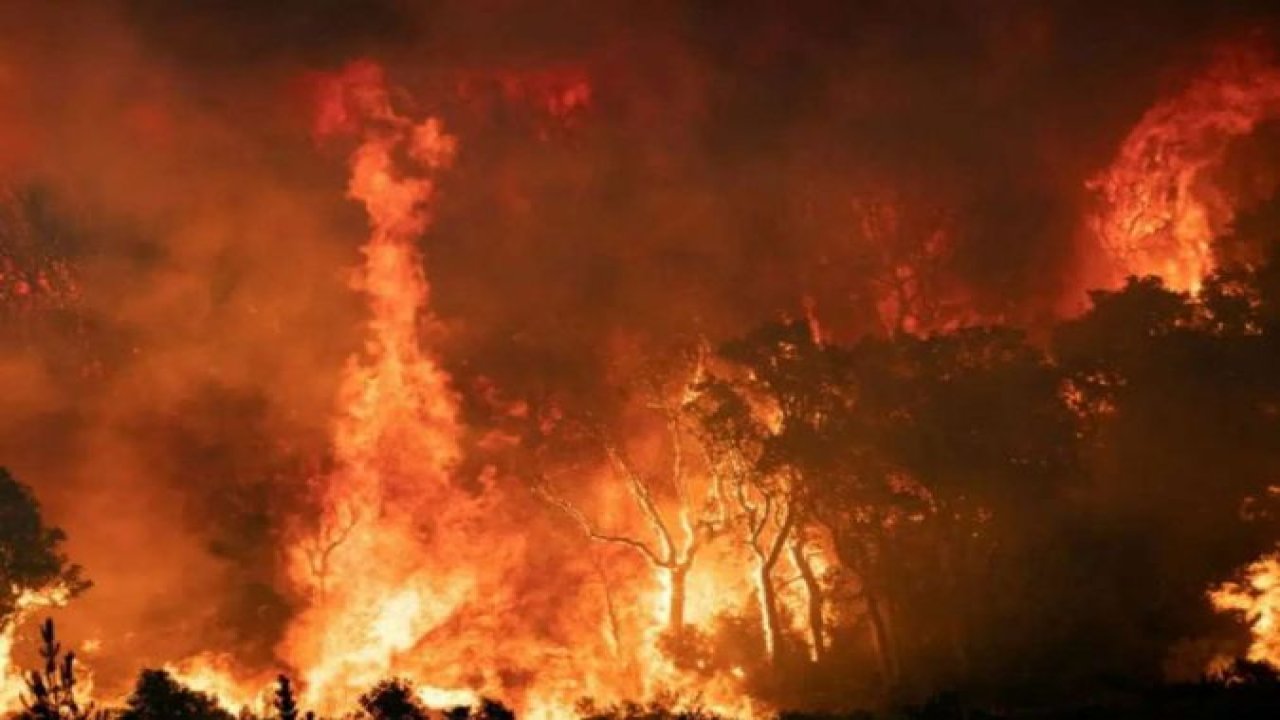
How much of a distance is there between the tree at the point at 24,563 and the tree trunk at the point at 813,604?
88.0 feet

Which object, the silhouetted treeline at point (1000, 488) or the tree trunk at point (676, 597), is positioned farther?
the tree trunk at point (676, 597)

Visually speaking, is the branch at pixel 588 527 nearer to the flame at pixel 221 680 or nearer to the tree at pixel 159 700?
the flame at pixel 221 680

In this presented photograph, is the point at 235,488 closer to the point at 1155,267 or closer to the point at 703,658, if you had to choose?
the point at 703,658

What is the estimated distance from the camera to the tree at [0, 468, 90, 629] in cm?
3553

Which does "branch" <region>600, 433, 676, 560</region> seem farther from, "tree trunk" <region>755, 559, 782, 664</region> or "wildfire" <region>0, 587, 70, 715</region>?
"wildfire" <region>0, 587, 70, 715</region>

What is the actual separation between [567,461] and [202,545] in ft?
63.0

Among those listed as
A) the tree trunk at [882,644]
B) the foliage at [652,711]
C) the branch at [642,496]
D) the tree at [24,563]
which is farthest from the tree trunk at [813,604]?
the tree at [24,563]

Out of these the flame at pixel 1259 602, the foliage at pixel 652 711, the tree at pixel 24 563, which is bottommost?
the foliage at pixel 652 711

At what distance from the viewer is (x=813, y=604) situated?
36.1 meters

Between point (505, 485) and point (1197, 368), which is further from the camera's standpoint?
point (505, 485)

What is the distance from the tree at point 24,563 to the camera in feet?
117

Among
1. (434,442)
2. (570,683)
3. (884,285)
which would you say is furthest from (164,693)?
(884,285)

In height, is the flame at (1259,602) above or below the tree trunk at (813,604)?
below

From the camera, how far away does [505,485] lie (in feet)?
155
